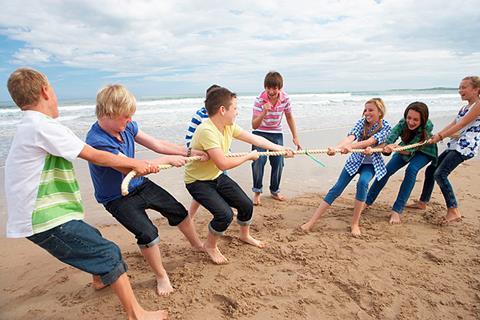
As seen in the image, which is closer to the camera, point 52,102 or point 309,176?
point 52,102

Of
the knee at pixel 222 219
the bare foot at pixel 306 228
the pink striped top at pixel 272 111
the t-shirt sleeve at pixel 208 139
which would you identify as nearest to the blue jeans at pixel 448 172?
the bare foot at pixel 306 228

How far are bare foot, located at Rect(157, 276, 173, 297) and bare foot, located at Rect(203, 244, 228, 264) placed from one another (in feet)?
1.73

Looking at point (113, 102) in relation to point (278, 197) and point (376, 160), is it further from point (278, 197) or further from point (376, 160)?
point (278, 197)

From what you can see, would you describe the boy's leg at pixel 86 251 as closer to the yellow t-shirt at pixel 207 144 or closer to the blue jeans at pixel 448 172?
the yellow t-shirt at pixel 207 144

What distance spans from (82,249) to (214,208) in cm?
121

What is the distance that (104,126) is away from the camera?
99.2 inches

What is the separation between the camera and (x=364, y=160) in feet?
12.8

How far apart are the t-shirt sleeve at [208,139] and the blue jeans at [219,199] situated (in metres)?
0.38

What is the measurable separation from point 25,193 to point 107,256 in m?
0.63

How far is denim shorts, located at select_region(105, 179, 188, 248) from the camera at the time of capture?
8.53ft

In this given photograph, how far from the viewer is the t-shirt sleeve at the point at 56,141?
6.31 ft

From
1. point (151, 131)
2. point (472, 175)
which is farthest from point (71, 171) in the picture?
point (151, 131)

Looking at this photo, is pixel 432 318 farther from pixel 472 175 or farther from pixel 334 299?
pixel 472 175

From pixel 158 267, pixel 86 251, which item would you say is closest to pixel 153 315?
pixel 158 267
